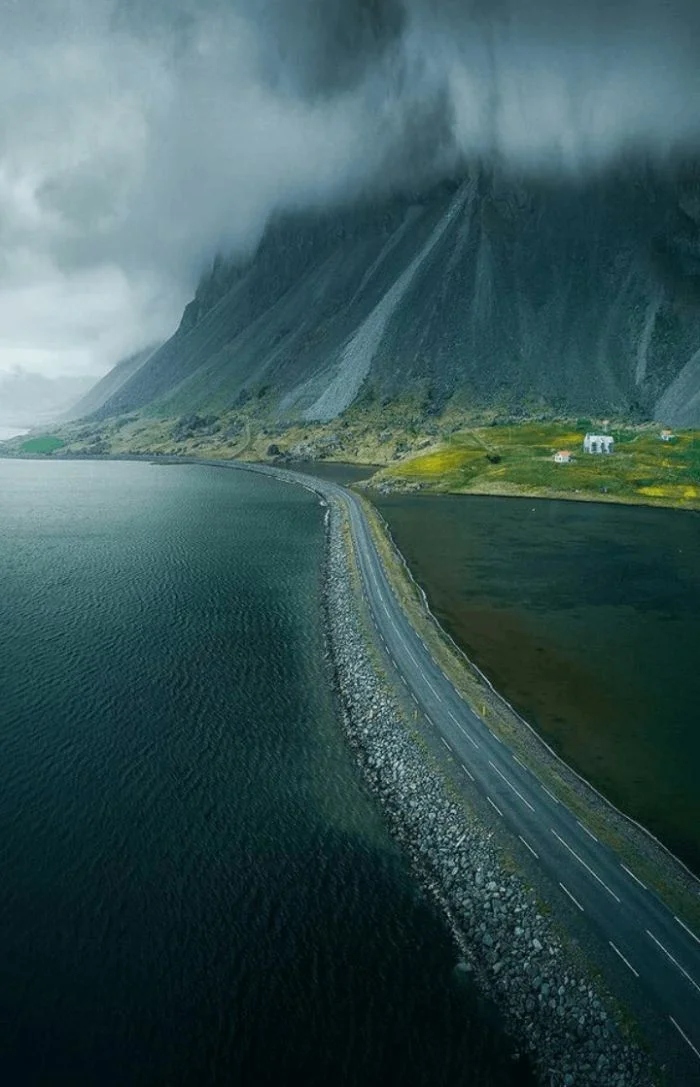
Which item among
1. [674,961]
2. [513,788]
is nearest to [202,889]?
[513,788]

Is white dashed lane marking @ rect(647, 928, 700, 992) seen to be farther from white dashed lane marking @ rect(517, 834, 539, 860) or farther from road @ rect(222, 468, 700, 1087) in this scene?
white dashed lane marking @ rect(517, 834, 539, 860)

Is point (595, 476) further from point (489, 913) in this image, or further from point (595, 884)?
point (489, 913)

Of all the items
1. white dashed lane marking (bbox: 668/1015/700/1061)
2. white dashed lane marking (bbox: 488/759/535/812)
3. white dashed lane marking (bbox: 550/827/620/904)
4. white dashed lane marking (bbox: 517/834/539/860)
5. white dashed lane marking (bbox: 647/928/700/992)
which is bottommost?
white dashed lane marking (bbox: 668/1015/700/1061)

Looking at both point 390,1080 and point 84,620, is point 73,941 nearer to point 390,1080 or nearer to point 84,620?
point 390,1080

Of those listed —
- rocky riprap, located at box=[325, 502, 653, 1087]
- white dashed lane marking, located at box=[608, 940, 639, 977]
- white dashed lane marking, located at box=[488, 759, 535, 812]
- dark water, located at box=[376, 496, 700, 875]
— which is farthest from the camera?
dark water, located at box=[376, 496, 700, 875]

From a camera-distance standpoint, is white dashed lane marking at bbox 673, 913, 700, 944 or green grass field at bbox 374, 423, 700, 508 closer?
white dashed lane marking at bbox 673, 913, 700, 944

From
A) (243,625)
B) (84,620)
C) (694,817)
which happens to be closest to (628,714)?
(694,817)

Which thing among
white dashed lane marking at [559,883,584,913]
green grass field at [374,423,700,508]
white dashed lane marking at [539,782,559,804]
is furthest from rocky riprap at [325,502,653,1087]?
green grass field at [374,423,700,508]
